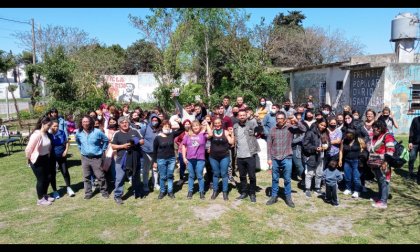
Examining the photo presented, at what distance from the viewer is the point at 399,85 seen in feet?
44.0

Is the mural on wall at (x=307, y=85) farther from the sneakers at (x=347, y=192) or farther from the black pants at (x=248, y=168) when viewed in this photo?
the black pants at (x=248, y=168)

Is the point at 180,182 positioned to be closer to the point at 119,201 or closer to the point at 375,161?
the point at 119,201

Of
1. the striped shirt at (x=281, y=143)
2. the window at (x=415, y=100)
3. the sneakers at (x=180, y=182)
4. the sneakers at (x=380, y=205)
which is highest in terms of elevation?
the window at (x=415, y=100)

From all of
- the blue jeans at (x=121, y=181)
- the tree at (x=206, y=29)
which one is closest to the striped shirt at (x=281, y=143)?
the blue jeans at (x=121, y=181)

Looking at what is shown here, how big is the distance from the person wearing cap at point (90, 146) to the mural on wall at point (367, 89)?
1183 centimetres

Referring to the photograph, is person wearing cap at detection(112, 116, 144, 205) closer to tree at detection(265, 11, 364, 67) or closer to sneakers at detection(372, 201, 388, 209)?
sneakers at detection(372, 201, 388, 209)

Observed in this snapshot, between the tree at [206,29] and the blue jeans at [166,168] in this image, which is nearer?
the blue jeans at [166,168]

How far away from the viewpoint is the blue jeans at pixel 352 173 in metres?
6.24

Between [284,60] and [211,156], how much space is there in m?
25.5

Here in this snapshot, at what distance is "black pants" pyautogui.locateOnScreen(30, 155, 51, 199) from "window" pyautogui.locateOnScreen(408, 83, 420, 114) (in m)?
13.9

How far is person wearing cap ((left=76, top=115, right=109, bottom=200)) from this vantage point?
20.5 ft

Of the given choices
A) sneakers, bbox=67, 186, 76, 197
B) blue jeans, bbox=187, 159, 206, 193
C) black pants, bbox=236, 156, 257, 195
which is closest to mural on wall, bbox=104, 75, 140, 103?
sneakers, bbox=67, 186, 76, 197

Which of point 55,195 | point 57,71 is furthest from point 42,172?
point 57,71
